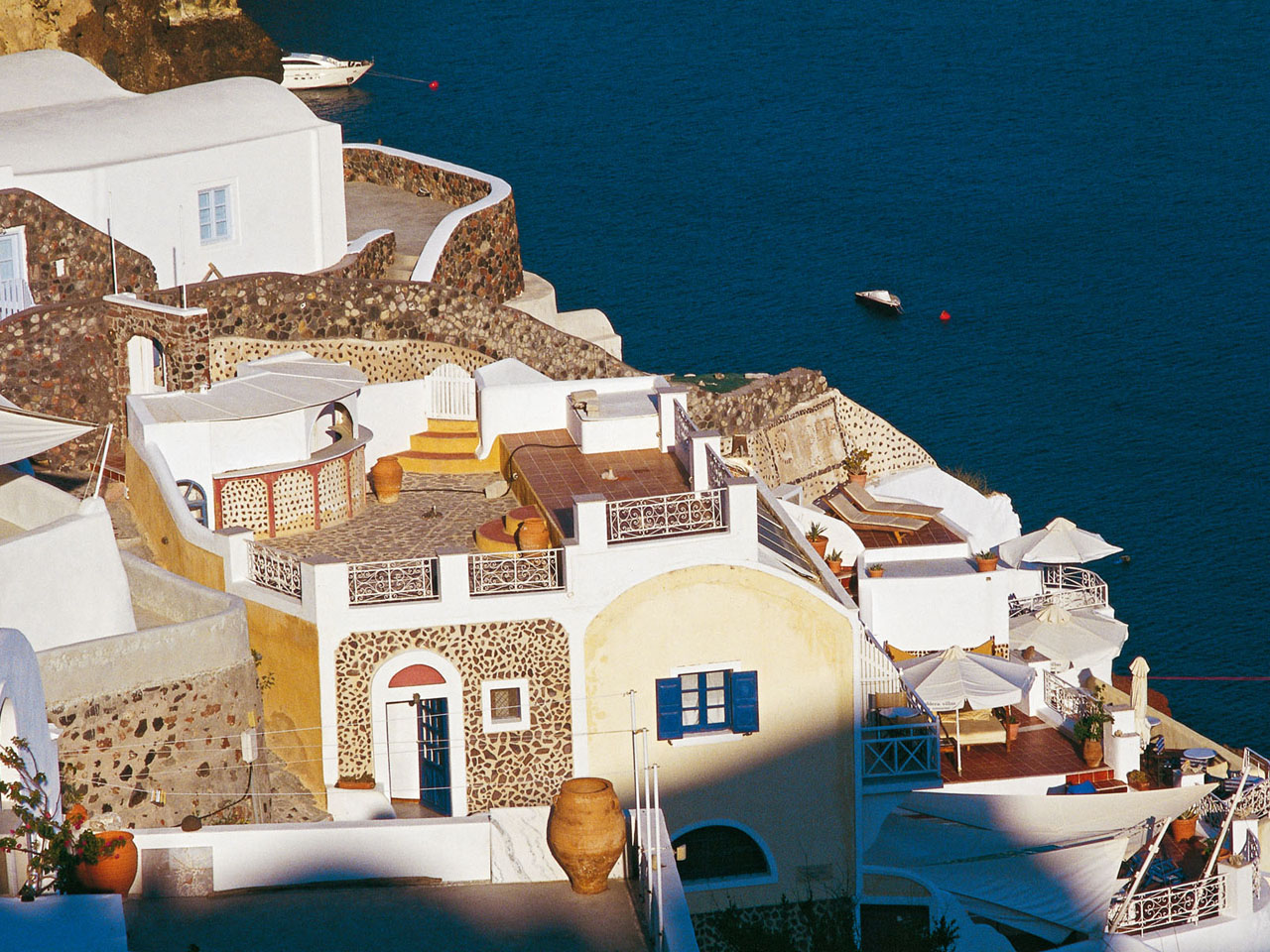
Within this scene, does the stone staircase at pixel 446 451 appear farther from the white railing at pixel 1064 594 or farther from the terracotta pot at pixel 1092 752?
the white railing at pixel 1064 594

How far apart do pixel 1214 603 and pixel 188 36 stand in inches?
2673

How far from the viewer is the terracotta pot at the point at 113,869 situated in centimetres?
1594

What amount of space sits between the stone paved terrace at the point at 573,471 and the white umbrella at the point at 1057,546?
15917mm

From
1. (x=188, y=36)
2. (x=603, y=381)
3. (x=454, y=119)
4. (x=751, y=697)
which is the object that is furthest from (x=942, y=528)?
(x=188, y=36)

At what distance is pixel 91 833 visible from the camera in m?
15.7

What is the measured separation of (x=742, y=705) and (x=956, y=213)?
5792 cm

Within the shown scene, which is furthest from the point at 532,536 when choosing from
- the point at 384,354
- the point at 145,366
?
the point at 145,366

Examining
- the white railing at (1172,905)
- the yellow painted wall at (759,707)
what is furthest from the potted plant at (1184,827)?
the yellow painted wall at (759,707)

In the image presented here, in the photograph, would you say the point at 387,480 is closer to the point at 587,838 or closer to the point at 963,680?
the point at 963,680

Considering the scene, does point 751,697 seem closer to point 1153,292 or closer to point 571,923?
point 571,923

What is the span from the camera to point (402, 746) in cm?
2502

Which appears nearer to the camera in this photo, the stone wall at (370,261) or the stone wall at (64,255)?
the stone wall at (64,255)

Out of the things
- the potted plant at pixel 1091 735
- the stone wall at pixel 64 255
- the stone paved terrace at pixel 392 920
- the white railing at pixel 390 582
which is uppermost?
the stone wall at pixel 64 255

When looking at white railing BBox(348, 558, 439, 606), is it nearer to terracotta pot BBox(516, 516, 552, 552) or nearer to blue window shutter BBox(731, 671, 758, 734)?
terracotta pot BBox(516, 516, 552, 552)
